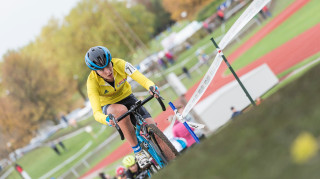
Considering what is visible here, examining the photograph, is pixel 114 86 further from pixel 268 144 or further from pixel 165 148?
pixel 268 144

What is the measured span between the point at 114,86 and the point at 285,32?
598 inches

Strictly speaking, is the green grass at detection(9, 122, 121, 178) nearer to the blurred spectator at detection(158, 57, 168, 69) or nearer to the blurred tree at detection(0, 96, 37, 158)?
the blurred tree at detection(0, 96, 37, 158)

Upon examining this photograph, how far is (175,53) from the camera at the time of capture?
46375mm

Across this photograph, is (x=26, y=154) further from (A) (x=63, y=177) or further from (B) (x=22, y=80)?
(A) (x=63, y=177)

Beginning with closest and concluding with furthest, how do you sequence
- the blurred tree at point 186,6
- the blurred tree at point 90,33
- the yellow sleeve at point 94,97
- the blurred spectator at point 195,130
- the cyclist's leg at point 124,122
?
the yellow sleeve at point 94,97 < the cyclist's leg at point 124,122 < the blurred spectator at point 195,130 < the blurred tree at point 90,33 < the blurred tree at point 186,6

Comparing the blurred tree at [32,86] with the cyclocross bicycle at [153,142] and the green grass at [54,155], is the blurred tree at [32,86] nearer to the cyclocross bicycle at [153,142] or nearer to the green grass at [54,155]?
the green grass at [54,155]

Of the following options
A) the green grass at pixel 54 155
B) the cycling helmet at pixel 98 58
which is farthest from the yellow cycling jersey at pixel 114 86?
the green grass at pixel 54 155

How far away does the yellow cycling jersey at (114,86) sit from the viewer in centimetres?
596

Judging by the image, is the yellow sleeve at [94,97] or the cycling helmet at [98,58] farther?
the yellow sleeve at [94,97]

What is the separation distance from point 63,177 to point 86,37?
92.0 feet

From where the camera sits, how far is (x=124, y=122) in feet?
20.1

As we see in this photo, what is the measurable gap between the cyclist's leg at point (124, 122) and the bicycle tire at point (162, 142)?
1.06 ft

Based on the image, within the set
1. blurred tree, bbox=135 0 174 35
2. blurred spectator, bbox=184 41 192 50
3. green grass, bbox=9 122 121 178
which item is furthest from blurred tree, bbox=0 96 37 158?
blurred tree, bbox=135 0 174 35

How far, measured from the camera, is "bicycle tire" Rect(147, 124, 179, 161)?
235 inches
